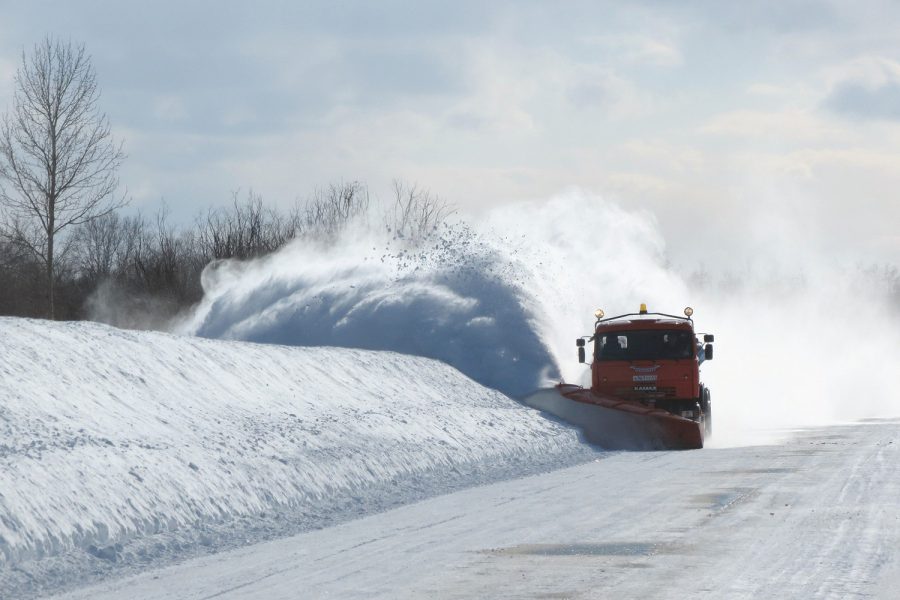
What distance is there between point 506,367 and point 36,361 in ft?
44.8

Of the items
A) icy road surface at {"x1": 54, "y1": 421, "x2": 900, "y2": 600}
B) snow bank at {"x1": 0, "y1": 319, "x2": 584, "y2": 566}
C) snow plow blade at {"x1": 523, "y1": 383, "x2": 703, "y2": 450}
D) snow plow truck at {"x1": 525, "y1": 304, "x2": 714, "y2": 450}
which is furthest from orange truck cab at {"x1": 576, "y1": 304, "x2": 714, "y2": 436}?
icy road surface at {"x1": 54, "y1": 421, "x2": 900, "y2": 600}

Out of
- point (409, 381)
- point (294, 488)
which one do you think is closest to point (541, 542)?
point (294, 488)

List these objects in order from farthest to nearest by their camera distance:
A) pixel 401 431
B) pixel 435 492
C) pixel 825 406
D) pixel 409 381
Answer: pixel 825 406 → pixel 409 381 → pixel 401 431 → pixel 435 492

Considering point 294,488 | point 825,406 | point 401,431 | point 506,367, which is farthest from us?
point 825,406

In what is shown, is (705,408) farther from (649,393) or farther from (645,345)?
(645,345)

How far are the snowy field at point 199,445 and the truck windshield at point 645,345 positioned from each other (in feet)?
5.84

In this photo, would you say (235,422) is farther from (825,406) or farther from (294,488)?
(825,406)

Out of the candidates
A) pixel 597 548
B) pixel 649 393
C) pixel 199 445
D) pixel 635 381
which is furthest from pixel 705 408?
pixel 597 548

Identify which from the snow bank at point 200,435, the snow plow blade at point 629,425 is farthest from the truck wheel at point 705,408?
the snow bank at point 200,435

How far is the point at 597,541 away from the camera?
9578mm

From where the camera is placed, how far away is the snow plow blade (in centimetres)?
1977

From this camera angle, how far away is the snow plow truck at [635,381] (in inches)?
811

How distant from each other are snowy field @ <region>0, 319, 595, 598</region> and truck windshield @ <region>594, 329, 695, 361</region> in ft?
5.84

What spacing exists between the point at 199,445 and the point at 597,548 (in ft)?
18.5
